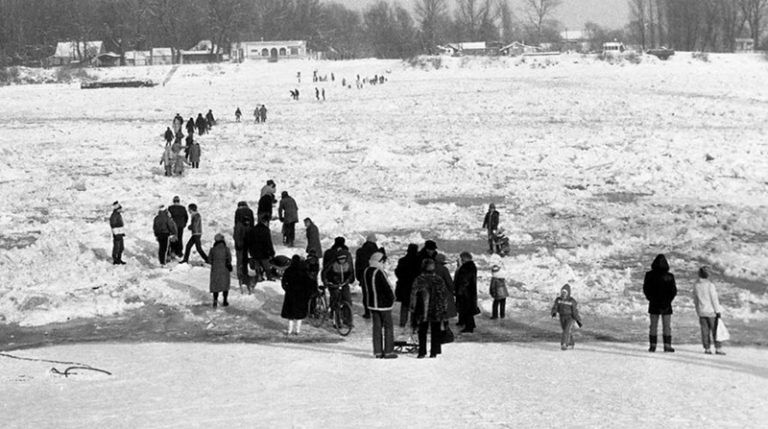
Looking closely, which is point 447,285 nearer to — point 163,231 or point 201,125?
point 163,231

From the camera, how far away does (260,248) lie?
47.9 feet

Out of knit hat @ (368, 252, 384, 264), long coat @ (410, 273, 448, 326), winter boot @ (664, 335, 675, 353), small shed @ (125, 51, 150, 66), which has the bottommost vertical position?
winter boot @ (664, 335, 675, 353)

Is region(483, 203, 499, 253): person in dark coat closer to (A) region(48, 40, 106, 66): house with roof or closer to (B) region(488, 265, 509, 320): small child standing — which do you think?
(B) region(488, 265, 509, 320): small child standing

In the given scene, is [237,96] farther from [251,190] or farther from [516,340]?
[516,340]

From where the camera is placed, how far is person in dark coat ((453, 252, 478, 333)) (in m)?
12.3

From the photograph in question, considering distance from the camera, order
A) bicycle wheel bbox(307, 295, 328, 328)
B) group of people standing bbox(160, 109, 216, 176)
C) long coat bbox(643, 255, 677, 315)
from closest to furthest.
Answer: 1. long coat bbox(643, 255, 677, 315)
2. bicycle wheel bbox(307, 295, 328, 328)
3. group of people standing bbox(160, 109, 216, 176)

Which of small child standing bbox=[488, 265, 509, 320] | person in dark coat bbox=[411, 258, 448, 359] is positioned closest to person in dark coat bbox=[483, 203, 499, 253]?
small child standing bbox=[488, 265, 509, 320]

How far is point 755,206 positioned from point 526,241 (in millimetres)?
6783

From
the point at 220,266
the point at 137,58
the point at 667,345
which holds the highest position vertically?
the point at 137,58

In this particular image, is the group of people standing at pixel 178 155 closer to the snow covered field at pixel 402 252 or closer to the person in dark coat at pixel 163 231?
the snow covered field at pixel 402 252

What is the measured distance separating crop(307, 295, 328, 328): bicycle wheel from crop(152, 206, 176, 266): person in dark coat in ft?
14.3

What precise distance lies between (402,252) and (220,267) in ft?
16.7

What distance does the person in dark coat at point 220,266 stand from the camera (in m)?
13.5

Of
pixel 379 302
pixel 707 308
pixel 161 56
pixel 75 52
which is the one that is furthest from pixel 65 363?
pixel 75 52
